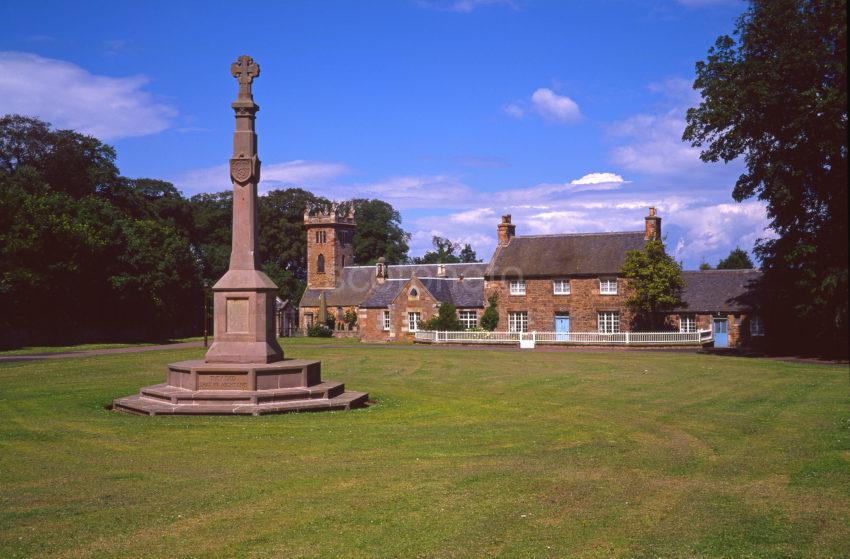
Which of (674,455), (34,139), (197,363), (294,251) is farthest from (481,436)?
(294,251)

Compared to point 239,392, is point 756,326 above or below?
above

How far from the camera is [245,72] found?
21.2 metres

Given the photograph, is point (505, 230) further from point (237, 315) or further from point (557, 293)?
point (237, 315)

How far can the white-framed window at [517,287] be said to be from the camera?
198 ft

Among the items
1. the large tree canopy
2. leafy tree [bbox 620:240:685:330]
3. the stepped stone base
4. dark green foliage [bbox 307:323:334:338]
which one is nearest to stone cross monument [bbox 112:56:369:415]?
the stepped stone base

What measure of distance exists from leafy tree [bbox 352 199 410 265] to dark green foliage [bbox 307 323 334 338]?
29079 mm

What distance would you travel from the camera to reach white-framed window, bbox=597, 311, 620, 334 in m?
57.4

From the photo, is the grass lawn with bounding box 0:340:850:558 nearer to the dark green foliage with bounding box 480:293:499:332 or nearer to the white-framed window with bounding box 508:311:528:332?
the dark green foliage with bounding box 480:293:499:332

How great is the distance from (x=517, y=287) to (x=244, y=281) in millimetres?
41789

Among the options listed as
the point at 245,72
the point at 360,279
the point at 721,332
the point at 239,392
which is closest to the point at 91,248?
the point at 360,279

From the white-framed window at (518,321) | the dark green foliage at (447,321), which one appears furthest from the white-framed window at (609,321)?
the dark green foliage at (447,321)

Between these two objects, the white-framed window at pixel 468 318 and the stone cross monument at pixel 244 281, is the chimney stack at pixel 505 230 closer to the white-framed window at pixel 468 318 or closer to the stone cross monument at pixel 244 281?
the white-framed window at pixel 468 318

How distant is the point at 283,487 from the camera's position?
1105cm

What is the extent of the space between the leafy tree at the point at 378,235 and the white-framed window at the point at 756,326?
5538 centimetres
